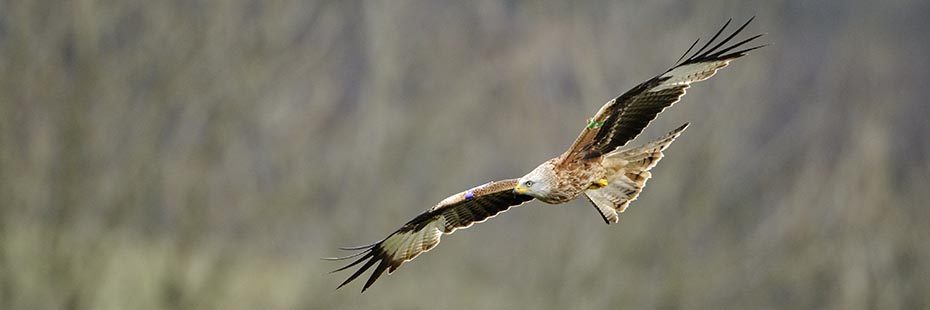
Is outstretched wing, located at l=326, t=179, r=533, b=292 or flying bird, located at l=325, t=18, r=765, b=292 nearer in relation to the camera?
flying bird, located at l=325, t=18, r=765, b=292

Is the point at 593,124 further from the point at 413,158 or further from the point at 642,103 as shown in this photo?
the point at 413,158

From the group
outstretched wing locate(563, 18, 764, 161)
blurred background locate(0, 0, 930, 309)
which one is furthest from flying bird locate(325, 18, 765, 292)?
blurred background locate(0, 0, 930, 309)

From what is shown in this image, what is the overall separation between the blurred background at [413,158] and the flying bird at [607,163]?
13.9ft

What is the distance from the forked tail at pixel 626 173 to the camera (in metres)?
2.78

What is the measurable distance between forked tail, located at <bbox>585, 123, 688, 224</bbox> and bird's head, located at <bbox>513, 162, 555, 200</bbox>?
0.74 ft

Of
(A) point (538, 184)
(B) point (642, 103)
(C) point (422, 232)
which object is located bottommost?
(A) point (538, 184)

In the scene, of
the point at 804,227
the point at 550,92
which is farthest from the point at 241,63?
the point at 804,227

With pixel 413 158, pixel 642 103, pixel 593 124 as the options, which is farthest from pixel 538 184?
pixel 413 158

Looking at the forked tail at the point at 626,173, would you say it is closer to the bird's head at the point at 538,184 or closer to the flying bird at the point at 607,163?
the flying bird at the point at 607,163

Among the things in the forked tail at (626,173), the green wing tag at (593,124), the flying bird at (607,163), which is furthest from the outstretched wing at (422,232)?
the green wing tag at (593,124)

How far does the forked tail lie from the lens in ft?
9.13

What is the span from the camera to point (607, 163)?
281 cm

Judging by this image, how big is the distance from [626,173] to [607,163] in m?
0.06

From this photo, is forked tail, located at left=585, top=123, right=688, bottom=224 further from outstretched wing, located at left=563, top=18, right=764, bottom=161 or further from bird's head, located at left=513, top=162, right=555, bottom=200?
bird's head, located at left=513, top=162, right=555, bottom=200
